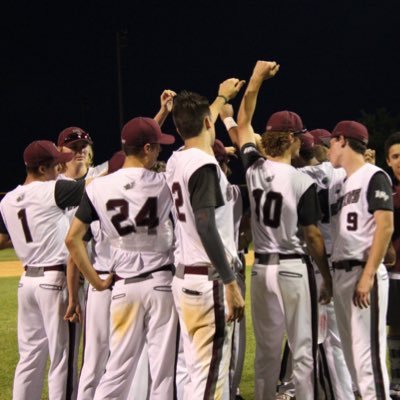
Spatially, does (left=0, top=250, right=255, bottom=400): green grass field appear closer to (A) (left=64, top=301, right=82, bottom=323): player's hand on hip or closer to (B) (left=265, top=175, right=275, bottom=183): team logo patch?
(A) (left=64, top=301, right=82, bottom=323): player's hand on hip

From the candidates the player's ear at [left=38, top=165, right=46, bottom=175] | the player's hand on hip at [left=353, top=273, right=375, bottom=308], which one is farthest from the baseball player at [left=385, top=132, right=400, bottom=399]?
the player's ear at [left=38, top=165, right=46, bottom=175]

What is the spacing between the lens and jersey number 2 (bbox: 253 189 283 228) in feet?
13.0

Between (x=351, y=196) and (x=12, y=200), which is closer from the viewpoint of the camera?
(x=351, y=196)

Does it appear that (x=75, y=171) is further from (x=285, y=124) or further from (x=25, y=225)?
(x=285, y=124)

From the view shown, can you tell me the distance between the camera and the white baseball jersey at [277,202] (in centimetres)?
396

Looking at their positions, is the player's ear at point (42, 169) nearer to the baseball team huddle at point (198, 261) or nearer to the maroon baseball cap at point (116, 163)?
the baseball team huddle at point (198, 261)

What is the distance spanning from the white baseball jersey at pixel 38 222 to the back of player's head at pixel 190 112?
1200 mm

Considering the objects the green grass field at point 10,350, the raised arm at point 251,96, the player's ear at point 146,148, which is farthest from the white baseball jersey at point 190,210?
the green grass field at point 10,350

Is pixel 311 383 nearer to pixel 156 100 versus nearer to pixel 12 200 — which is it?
pixel 12 200

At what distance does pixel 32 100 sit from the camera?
48.6 meters

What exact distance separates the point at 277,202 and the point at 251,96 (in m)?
0.67

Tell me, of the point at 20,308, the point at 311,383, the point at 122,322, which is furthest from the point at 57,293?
the point at 311,383

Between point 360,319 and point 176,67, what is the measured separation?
48.6m

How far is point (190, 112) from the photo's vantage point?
3525 mm
